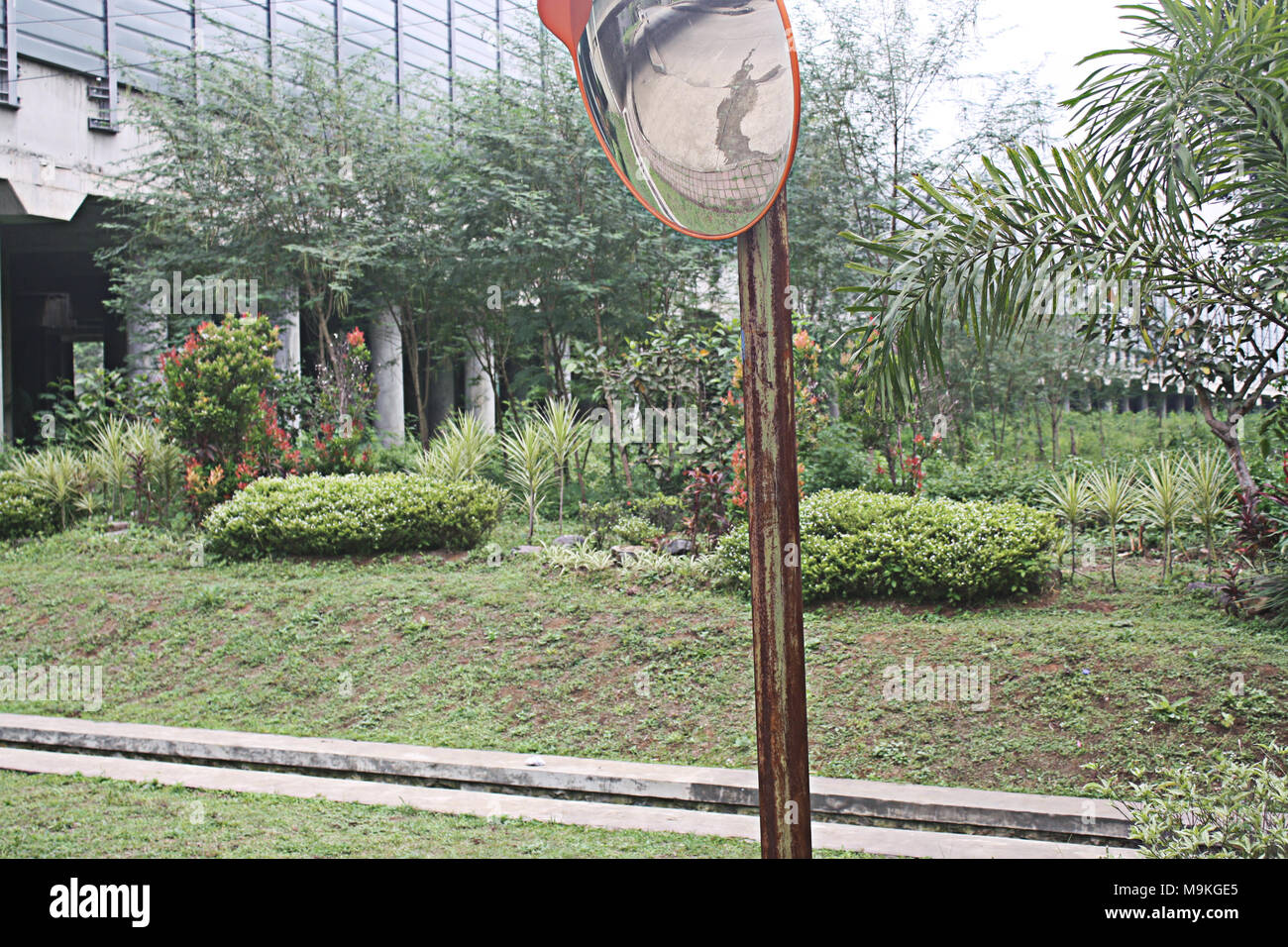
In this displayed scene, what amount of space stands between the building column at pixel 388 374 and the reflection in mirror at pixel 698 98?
14.1m

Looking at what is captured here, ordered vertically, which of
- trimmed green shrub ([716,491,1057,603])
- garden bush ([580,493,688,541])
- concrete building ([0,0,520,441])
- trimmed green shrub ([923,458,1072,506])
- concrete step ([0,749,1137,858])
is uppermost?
concrete building ([0,0,520,441])

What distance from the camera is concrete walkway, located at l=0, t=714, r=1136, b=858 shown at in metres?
4.28

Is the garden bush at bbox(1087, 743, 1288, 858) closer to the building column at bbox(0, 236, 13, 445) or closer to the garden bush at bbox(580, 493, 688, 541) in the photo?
the garden bush at bbox(580, 493, 688, 541)

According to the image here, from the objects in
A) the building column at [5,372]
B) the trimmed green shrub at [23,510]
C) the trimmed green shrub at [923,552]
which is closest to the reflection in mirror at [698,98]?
the trimmed green shrub at [923,552]

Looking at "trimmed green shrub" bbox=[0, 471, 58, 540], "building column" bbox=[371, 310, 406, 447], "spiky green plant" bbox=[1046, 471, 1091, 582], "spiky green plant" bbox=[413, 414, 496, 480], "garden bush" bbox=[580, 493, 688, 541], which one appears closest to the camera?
"spiky green plant" bbox=[1046, 471, 1091, 582]

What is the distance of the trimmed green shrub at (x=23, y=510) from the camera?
10812mm

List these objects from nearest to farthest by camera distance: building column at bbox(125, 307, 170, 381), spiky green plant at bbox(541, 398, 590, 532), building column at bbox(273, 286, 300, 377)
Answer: spiky green plant at bbox(541, 398, 590, 532)
building column at bbox(273, 286, 300, 377)
building column at bbox(125, 307, 170, 381)

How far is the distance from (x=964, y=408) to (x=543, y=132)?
6975 mm

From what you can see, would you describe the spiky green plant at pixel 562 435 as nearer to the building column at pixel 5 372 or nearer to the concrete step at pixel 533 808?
the concrete step at pixel 533 808

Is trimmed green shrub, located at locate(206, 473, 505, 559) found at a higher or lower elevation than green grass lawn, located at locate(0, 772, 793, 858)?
higher

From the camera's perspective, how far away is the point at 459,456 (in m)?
10.4

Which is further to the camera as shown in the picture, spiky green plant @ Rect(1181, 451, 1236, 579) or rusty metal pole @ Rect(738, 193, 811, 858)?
spiky green plant @ Rect(1181, 451, 1236, 579)

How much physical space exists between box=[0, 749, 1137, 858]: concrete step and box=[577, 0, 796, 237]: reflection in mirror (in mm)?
2911

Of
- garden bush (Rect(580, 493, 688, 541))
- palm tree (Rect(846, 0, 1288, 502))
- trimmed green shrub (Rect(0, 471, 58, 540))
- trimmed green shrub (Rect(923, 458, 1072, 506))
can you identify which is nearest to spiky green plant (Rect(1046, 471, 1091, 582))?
trimmed green shrub (Rect(923, 458, 1072, 506))
